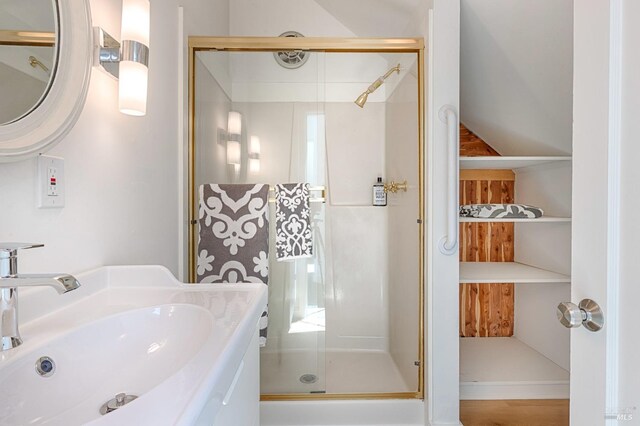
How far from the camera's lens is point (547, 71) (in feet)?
4.67

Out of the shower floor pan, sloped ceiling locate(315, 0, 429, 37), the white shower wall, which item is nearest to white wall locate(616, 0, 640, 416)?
the shower floor pan

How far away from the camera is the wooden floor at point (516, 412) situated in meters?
1.62

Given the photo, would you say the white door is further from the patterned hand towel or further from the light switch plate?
the patterned hand towel

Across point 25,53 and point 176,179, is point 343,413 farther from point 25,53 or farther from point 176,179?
point 25,53

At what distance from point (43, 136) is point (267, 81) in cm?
123

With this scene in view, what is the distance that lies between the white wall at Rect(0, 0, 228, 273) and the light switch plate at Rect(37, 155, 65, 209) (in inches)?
0.6

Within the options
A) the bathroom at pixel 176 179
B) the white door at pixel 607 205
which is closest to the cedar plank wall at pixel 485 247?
the bathroom at pixel 176 179

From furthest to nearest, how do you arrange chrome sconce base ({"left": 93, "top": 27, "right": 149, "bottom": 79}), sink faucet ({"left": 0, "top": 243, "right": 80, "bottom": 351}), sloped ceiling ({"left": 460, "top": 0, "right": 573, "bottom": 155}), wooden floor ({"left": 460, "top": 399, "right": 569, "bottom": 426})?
1. wooden floor ({"left": 460, "top": 399, "right": 569, "bottom": 426})
2. sloped ceiling ({"left": 460, "top": 0, "right": 573, "bottom": 155})
3. chrome sconce base ({"left": 93, "top": 27, "right": 149, "bottom": 79})
4. sink faucet ({"left": 0, "top": 243, "right": 80, "bottom": 351})

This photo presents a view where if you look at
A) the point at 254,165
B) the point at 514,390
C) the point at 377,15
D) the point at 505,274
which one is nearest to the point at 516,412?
the point at 514,390

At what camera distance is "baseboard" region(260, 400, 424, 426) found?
1.70m

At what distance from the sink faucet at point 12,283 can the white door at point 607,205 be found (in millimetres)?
812

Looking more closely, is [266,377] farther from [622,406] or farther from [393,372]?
[622,406]

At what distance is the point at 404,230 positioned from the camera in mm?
1995

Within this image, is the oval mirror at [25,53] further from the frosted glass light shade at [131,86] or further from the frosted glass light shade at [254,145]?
the frosted glass light shade at [254,145]
